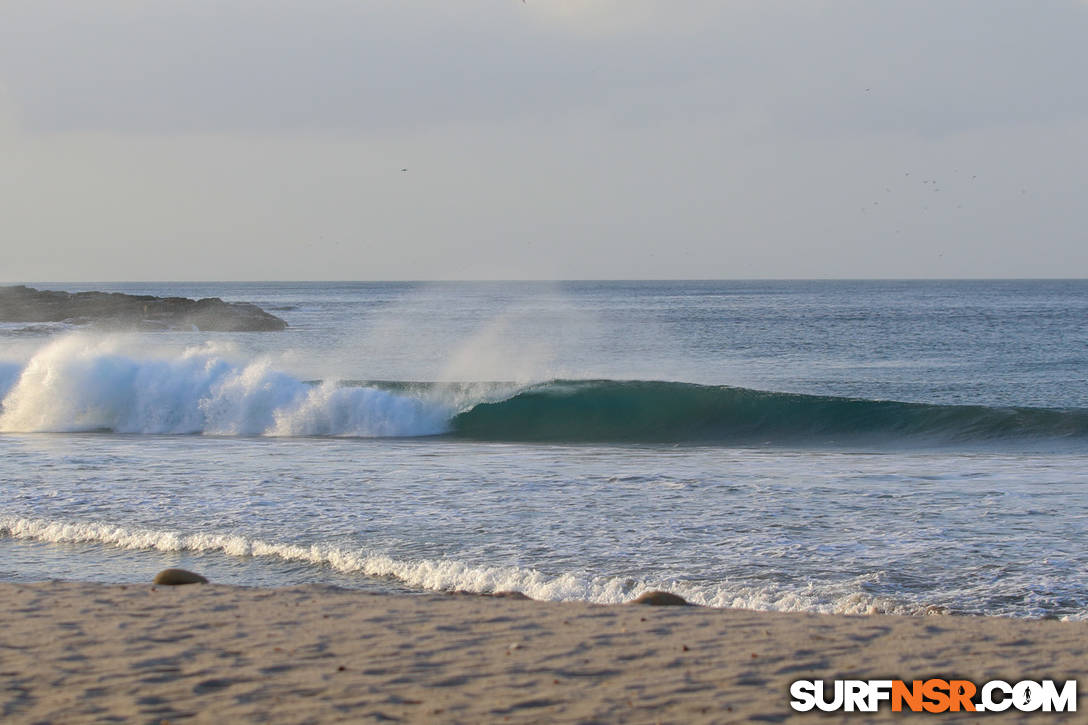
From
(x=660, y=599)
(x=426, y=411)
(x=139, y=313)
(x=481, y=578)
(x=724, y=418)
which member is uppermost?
(x=139, y=313)

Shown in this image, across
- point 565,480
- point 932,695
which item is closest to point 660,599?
point 932,695

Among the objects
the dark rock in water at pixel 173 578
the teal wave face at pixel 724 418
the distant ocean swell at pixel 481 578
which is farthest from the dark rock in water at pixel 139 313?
the dark rock in water at pixel 173 578

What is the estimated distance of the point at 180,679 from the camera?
5.32 metres


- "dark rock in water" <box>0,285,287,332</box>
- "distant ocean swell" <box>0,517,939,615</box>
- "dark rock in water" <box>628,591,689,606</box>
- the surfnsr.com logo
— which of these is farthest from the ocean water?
"dark rock in water" <box>0,285,287,332</box>

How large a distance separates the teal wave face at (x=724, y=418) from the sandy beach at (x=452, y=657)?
13.6m

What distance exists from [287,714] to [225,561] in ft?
15.4

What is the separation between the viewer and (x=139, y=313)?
59.8m

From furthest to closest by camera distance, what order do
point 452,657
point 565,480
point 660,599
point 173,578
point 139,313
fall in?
point 139,313 < point 565,480 < point 173,578 < point 660,599 < point 452,657

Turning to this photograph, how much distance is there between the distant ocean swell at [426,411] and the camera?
20734 mm

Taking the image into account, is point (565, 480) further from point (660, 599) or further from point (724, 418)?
point (724, 418)

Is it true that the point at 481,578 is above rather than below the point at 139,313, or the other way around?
below

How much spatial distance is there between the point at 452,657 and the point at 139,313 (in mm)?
58792

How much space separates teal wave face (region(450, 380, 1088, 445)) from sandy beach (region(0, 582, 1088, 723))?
13.6 m

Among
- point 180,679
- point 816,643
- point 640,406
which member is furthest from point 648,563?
point 640,406
